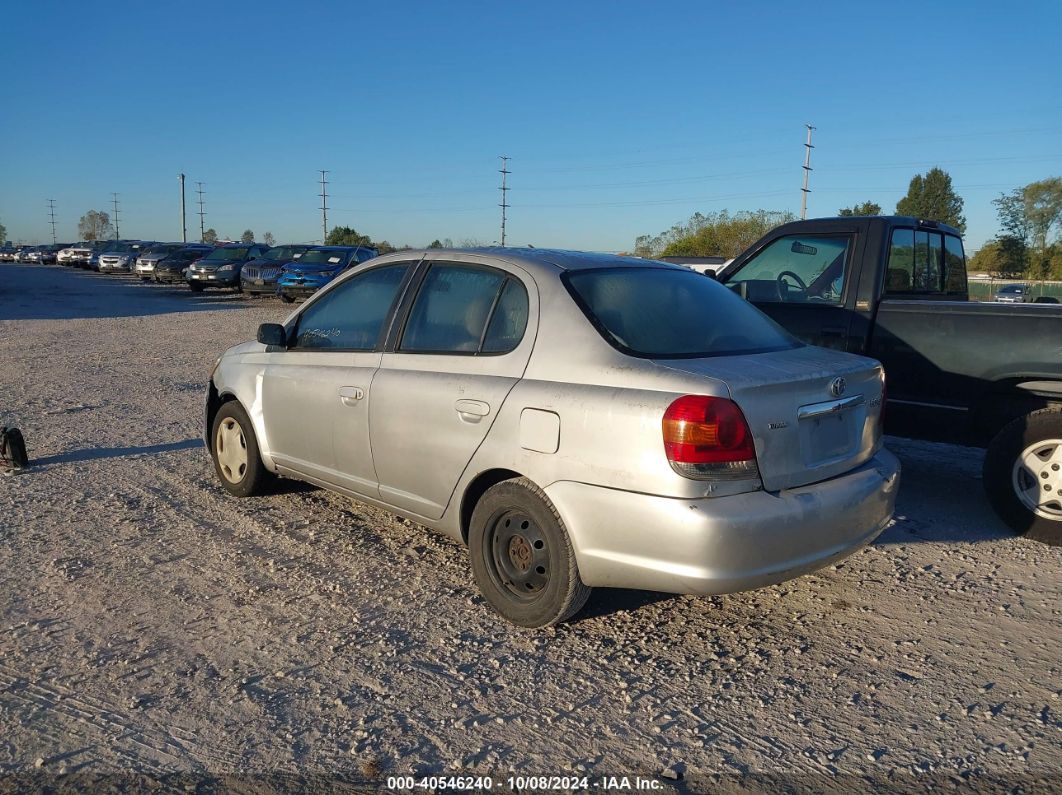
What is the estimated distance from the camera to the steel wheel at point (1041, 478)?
5.04m

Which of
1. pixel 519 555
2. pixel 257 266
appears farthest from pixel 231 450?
pixel 257 266

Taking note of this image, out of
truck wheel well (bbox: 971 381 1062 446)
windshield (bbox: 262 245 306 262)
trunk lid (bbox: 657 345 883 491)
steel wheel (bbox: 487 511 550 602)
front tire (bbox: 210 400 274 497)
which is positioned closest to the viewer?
trunk lid (bbox: 657 345 883 491)

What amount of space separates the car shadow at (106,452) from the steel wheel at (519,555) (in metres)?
4.03

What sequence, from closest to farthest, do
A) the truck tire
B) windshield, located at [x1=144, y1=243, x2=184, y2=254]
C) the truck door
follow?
the truck tire < the truck door < windshield, located at [x1=144, y1=243, x2=184, y2=254]

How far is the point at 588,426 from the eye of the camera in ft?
11.4

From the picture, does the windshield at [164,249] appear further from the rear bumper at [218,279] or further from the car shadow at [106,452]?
the car shadow at [106,452]

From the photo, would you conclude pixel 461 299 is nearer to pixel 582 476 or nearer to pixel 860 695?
pixel 582 476

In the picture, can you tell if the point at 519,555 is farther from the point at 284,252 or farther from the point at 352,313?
the point at 284,252

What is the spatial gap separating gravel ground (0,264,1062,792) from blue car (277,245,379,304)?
1802cm

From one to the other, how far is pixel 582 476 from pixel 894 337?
3.20 meters

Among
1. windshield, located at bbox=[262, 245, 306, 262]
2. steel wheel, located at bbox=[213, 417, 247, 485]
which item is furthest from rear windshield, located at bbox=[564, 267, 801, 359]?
windshield, located at bbox=[262, 245, 306, 262]

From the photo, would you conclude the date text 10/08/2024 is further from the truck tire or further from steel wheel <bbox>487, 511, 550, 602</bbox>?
the truck tire

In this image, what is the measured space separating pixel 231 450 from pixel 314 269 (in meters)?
18.7

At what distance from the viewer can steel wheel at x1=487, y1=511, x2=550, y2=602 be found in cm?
373
